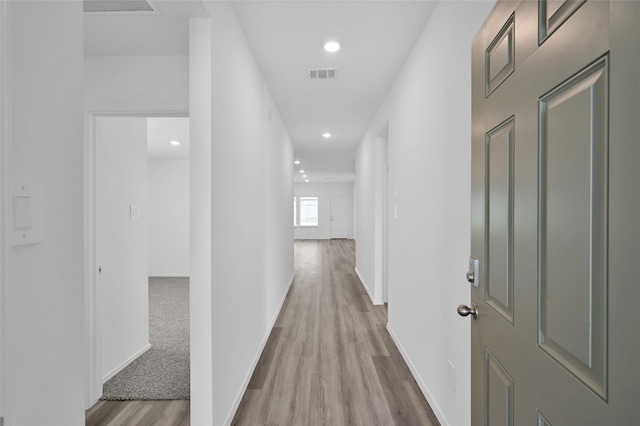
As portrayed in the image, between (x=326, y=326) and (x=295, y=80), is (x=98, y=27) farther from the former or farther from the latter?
(x=326, y=326)

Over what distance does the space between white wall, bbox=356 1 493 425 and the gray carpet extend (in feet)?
5.86

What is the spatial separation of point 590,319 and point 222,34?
2.09 m

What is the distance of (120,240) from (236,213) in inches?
49.0

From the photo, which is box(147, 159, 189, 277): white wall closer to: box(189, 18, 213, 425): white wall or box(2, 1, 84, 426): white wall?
box(189, 18, 213, 425): white wall

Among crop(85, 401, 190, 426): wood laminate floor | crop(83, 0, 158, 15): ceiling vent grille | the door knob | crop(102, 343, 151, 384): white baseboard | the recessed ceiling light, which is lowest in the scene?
crop(85, 401, 190, 426): wood laminate floor

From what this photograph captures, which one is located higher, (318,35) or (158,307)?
(318,35)

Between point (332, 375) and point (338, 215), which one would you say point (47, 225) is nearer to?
point (332, 375)

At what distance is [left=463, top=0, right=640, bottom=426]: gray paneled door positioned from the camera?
540 mm

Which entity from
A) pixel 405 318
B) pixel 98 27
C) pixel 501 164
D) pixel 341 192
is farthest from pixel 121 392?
pixel 341 192

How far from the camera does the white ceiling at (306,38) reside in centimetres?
205

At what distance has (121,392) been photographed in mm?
2416

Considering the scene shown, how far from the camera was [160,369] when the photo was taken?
9.05ft

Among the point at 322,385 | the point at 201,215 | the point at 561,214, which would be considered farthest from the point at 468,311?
the point at 322,385

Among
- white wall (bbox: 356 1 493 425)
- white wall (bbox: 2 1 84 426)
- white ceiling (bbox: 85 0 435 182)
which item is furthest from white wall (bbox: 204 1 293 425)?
white wall (bbox: 356 1 493 425)
